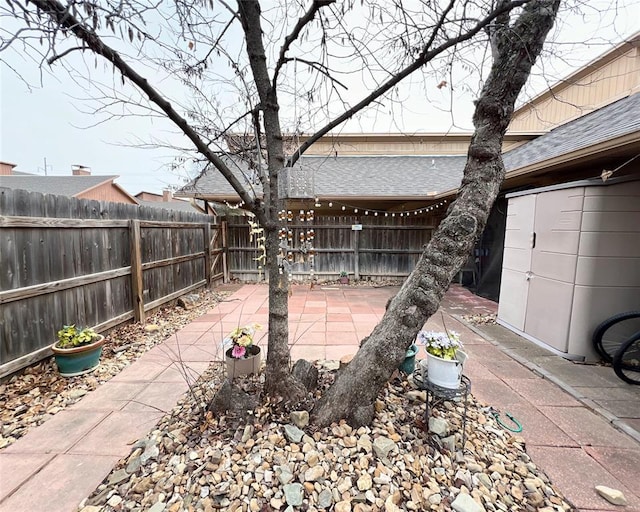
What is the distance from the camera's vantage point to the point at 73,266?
307cm

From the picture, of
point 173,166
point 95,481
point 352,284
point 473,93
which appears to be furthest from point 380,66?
point 352,284

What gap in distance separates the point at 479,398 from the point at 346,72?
2710 millimetres

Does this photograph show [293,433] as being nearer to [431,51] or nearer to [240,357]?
[240,357]

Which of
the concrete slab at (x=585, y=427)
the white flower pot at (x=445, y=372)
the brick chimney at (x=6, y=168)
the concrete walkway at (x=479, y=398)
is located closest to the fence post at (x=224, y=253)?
the concrete walkway at (x=479, y=398)

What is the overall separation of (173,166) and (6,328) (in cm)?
191

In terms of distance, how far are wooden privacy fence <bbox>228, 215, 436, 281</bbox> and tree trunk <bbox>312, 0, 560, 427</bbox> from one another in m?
5.73

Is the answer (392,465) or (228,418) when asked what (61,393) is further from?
(392,465)

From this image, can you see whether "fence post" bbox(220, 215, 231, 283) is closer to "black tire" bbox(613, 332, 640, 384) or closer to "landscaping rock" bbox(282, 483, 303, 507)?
"landscaping rock" bbox(282, 483, 303, 507)

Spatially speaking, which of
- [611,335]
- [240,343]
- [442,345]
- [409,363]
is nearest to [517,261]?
[611,335]

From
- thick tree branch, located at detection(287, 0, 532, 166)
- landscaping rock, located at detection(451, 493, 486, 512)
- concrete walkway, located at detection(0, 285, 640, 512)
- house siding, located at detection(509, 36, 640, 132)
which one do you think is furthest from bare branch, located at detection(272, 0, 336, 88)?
house siding, located at detection(509, 36, 640, 132)

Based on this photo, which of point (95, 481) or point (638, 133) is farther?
point (638, 133)

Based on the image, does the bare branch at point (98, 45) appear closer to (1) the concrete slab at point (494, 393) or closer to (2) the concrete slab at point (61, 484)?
(2) the concrete slab at point (61, 484)

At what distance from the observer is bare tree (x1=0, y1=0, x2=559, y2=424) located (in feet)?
5.46

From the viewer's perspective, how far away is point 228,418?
1.78 m
